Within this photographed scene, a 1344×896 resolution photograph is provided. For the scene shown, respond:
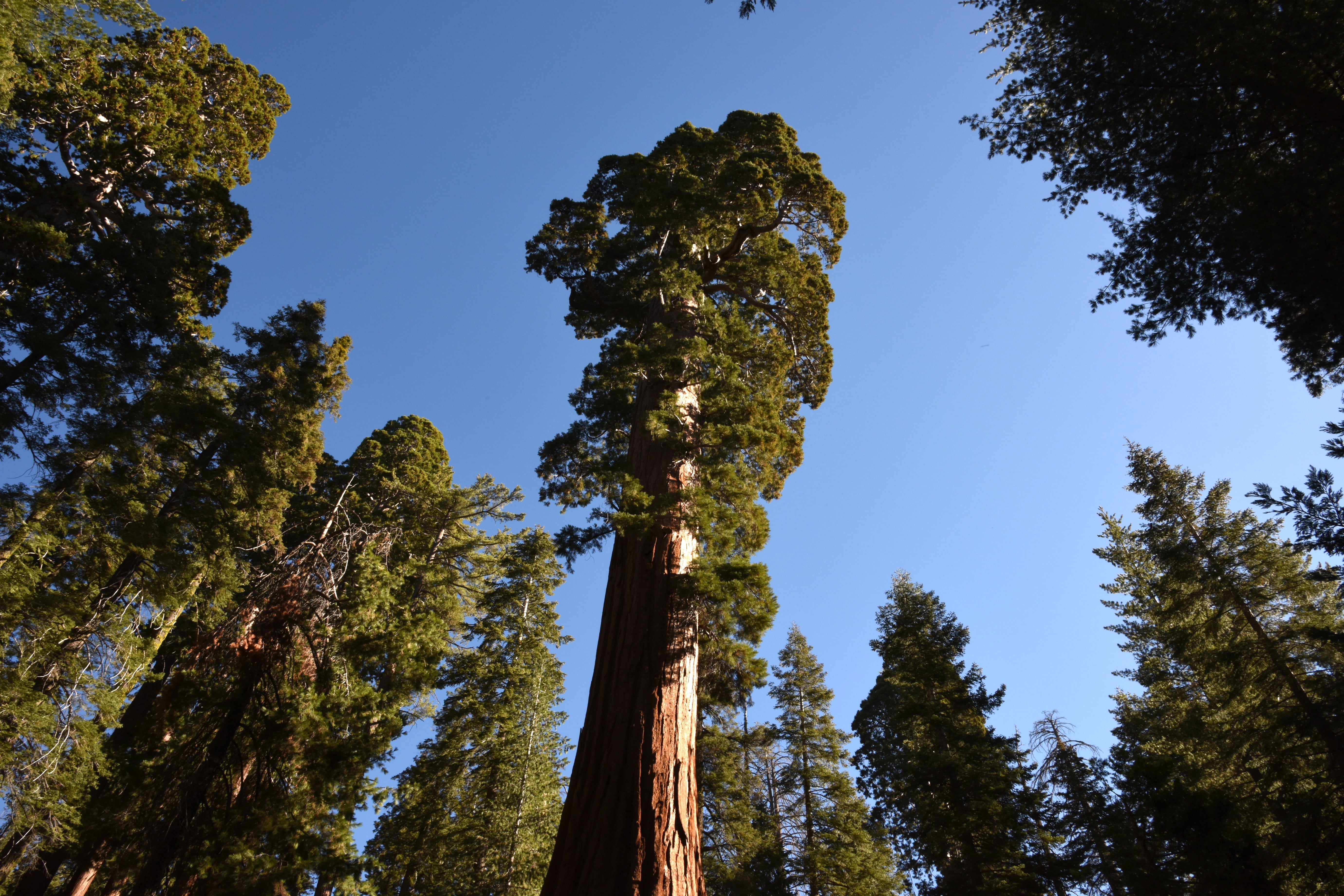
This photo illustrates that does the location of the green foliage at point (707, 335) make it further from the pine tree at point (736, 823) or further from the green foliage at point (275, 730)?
the pine tree at point (736, 823)

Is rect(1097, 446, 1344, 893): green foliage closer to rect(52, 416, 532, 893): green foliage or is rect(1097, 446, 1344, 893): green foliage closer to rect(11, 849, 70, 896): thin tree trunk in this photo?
rect(52, 416, 532, 893): green foliage

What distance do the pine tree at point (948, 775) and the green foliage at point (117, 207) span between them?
17.0 metres

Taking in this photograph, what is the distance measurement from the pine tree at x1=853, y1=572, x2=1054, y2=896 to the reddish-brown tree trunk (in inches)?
430

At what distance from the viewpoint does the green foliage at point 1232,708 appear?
980 cm

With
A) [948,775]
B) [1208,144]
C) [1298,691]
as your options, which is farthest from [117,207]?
[1298,691]

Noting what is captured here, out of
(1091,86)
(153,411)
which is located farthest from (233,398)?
(1091,86)

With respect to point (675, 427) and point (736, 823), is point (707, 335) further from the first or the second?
point (736, 823)

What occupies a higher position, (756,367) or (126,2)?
(126,2)

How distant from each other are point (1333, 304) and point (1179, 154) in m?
2.15

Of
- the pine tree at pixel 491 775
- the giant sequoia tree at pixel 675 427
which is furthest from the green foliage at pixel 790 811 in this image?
the giant sequoia tree at pixel 675 427

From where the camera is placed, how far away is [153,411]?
31.8 feet

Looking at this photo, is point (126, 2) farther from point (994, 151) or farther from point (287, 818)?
point (994, 151)

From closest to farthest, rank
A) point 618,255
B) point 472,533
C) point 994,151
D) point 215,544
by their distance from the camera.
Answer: point 994,151 < point 215,544 < point 618,255 < point 472,533

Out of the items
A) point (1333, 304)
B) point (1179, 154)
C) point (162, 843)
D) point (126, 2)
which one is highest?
point (126, 2)
